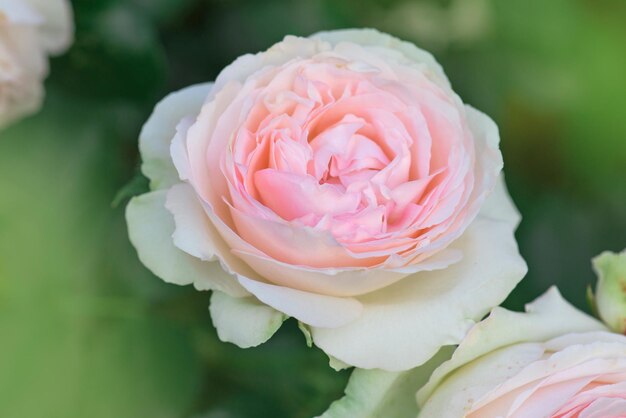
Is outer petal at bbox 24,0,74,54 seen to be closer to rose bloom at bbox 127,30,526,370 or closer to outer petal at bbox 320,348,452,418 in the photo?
rose bloom at bbox 127,30,526,370

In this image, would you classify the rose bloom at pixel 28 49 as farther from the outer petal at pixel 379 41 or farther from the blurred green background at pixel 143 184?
the outer petal at pixel 379 41

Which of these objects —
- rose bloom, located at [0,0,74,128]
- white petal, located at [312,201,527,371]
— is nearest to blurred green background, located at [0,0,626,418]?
rose bloom, located at [0,0,74,128]

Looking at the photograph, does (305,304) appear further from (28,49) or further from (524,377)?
(28,49)

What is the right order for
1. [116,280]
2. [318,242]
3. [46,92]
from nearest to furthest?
1. [318,242]
2. [116,280]
3. [46,92]

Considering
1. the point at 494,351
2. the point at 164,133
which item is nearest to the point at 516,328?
the point at 494,351

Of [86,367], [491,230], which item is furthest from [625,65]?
[86,367]

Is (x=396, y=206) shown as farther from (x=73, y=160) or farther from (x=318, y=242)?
(x=73, y=160)

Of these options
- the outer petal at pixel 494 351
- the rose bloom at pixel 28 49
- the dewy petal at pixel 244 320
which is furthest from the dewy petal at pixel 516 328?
the rose bloom at pixel 28 49
